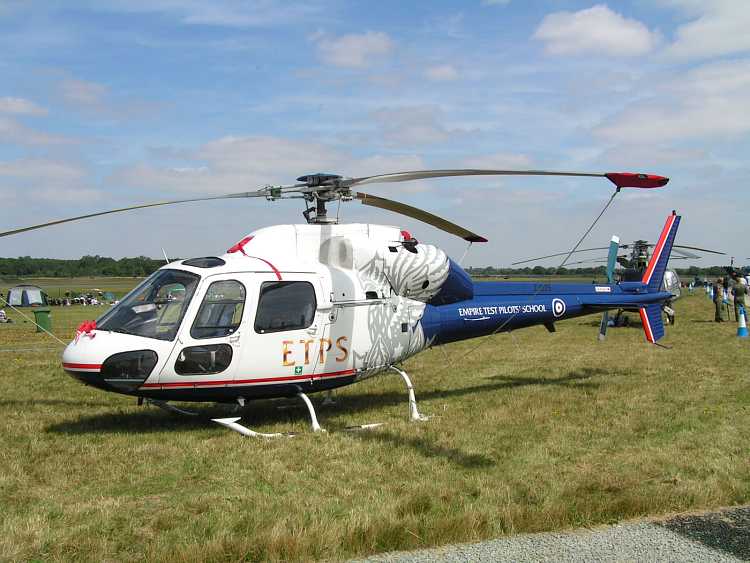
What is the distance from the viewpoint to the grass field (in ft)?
16.4

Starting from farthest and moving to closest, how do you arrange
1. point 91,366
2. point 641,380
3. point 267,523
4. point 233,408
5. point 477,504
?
1. point 641,380
2. point 233,408
3. point 91,366
4. point 477,504
5. point 267,523

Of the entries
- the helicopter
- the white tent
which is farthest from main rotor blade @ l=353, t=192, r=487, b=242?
the white tent

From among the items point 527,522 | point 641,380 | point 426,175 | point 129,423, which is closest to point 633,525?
point 527,522

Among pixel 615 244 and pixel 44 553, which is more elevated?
pixel 615 244

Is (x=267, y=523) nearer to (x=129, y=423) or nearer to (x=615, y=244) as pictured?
(x=129, y=423)

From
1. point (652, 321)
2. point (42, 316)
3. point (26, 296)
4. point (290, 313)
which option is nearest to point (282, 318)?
point (290, 313)

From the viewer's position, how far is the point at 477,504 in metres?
5.57

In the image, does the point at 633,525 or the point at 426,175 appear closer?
the point at 633,525

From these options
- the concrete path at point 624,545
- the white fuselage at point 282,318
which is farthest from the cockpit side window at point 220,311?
the concrete path at point 624,545

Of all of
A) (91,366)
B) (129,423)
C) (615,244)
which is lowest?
(129,423)

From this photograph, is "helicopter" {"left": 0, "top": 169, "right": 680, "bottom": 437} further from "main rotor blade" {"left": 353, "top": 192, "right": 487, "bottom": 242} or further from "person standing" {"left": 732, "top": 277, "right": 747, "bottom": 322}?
"person standing" {"left": 732, "top": 277, "right": 747, "bottom": 322}

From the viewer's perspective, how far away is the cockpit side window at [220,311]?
26.1ft

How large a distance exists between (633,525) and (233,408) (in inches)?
246

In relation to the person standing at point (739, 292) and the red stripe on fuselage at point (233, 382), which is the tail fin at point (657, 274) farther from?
the person standing at point (739, 292)
